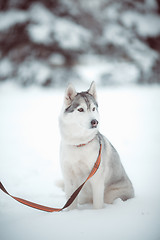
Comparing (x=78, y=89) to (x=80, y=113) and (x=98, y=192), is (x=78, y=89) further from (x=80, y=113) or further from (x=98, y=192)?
(x=98, y=192)

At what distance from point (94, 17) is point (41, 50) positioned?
17.8 ft

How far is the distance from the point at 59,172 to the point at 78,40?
1410 cm

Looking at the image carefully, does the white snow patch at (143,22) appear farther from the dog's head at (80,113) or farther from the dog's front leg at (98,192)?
the dog's front leg at (98,192)

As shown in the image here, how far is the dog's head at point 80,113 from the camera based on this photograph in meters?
2.19

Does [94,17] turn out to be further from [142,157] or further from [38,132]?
[142,157]

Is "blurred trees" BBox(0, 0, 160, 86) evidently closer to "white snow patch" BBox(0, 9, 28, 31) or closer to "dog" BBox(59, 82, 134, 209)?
"white snow patch" BBox(0, 9, 28, 31)

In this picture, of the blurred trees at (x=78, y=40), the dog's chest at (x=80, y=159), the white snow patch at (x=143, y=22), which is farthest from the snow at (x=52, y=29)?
the dog's chest at (x=80, y=159)

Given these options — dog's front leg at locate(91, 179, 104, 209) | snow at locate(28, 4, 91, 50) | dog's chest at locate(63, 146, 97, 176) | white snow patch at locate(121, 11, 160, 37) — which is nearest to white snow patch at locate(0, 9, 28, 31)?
snow at locate(28, 4, 91, 50)

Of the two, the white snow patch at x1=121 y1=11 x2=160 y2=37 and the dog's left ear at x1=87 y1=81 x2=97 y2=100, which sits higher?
the white snow patch at x1=121 y1=11 x2=160 y2=37

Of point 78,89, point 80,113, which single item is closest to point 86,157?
point 80,113

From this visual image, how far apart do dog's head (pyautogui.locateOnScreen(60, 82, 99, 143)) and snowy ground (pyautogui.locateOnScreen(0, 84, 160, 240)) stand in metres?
0.93

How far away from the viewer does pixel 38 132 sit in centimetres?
679

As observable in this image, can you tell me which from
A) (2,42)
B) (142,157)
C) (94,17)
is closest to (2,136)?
(142,157)

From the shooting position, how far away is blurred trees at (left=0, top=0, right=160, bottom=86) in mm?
15172
